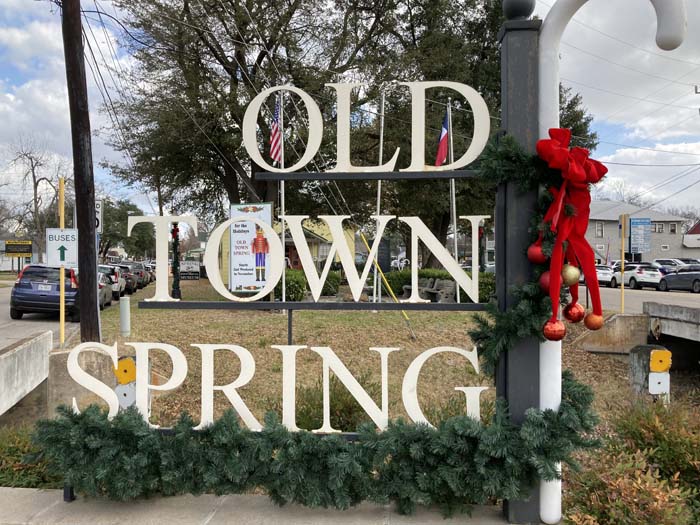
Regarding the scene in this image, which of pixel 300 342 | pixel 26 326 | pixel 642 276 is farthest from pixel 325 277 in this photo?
pixel 642 276

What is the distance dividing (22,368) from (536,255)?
22.9ft

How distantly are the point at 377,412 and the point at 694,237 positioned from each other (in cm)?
6223

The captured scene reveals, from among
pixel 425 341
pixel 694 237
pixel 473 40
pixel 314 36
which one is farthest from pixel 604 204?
pixel 425 341

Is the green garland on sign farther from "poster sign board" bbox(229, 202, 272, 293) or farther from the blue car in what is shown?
the blue car

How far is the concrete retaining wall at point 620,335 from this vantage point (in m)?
11.5

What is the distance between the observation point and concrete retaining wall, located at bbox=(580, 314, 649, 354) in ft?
37.7

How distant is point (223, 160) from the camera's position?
1812 cm

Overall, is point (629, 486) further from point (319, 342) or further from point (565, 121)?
point (565, 121)

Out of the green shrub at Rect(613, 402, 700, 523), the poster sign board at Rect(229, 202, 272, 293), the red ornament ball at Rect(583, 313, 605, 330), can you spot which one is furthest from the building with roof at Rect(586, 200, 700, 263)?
the red ornament ball at Rect(583, 313, 605, 330)

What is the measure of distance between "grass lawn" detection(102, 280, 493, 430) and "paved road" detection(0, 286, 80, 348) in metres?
1.13

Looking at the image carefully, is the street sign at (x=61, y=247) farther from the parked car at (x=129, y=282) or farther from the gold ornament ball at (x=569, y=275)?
the parked car at (x=129, y=282)

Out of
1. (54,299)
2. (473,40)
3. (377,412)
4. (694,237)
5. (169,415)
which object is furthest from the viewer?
(694,237)

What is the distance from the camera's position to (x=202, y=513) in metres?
3.07

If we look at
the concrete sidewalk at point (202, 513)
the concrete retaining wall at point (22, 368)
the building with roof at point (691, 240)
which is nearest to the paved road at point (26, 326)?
the concrete retaining wall at point (22, 368)
